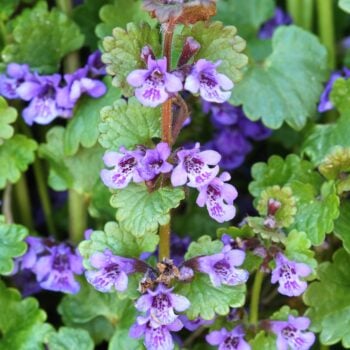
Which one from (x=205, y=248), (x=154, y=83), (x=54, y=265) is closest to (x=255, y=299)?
(x=205, y=248)

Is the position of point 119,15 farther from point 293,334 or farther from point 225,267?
point 293,334

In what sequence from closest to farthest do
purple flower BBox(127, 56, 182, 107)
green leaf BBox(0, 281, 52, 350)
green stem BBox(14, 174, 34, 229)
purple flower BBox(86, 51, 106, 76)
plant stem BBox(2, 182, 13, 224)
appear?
purple flower BBox(127, 56, 182, 107) < green leaf BBox(0, 281, 52, 350) < purple flower BBox(86, 51, 106, 76) < plant stem BBox(2, 182, 13, 224) < green stem BBox(14, 174, 34, 229)

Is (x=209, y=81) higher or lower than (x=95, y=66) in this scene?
higher

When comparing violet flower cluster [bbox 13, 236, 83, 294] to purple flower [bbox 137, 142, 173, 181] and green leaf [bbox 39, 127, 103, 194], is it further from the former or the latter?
purple flower [bbox 137, 142, 173, 181]

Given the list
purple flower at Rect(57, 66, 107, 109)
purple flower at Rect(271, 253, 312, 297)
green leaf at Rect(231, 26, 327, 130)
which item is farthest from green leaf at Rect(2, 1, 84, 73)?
purple flower at Rect(271, 253, 312, 297)

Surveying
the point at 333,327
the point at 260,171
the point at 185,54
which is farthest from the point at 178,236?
the point at 185,54

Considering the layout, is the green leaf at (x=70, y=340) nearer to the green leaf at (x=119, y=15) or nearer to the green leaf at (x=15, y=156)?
the green leaf at (x=15, y=156)

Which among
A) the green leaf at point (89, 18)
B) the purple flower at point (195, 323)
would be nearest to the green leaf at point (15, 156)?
the green leaf at point (89, 18)
